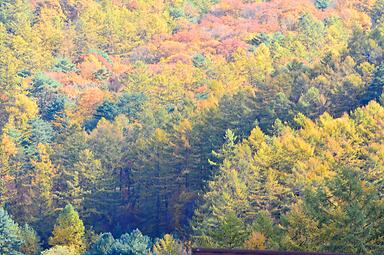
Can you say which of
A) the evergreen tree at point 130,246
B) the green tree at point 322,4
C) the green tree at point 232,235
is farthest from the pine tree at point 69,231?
the green tree at point 322,4

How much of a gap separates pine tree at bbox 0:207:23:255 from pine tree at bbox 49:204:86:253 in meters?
2.64

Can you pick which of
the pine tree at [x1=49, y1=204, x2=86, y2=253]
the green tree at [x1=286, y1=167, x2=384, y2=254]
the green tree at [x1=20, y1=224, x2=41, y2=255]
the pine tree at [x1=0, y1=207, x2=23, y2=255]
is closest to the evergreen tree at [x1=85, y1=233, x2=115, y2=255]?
the pine tree at [x1=49, y1=204, x2=86, y2=253]

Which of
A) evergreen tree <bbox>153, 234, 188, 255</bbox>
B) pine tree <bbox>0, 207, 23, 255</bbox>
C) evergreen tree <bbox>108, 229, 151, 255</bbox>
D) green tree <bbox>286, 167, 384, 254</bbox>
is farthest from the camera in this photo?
pine tree <bbox>0, 207, 23, 255</bbox>

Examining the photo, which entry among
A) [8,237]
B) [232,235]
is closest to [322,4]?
[8,237]

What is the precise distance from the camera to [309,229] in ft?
178

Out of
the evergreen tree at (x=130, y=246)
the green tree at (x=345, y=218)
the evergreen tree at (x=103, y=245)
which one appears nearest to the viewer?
the green tree at (x=345, y=218)

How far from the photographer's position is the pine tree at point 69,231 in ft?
264

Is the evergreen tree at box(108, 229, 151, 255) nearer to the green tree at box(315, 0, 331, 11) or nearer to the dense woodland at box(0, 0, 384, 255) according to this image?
the dense woodland at box(0, 0, 384, 255)

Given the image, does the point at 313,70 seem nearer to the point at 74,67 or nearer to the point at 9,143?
the point at 9,143

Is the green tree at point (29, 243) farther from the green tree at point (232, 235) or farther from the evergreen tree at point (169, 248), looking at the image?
the green tree at point (232, 235)

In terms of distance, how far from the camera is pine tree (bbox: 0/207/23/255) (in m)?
80.3

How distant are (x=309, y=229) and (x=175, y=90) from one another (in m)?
56.6

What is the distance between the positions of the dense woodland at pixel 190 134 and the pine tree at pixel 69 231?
11cm

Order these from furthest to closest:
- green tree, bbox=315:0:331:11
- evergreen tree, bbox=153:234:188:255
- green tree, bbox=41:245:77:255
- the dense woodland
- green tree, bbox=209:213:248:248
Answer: green tree, bbox=315:0:331:11 → green tree, bbox=41:245:77:255 → evergreen tree, bbox=153:234:188:255 → the dense woodland → green tree, bbox=209:213:248:248
